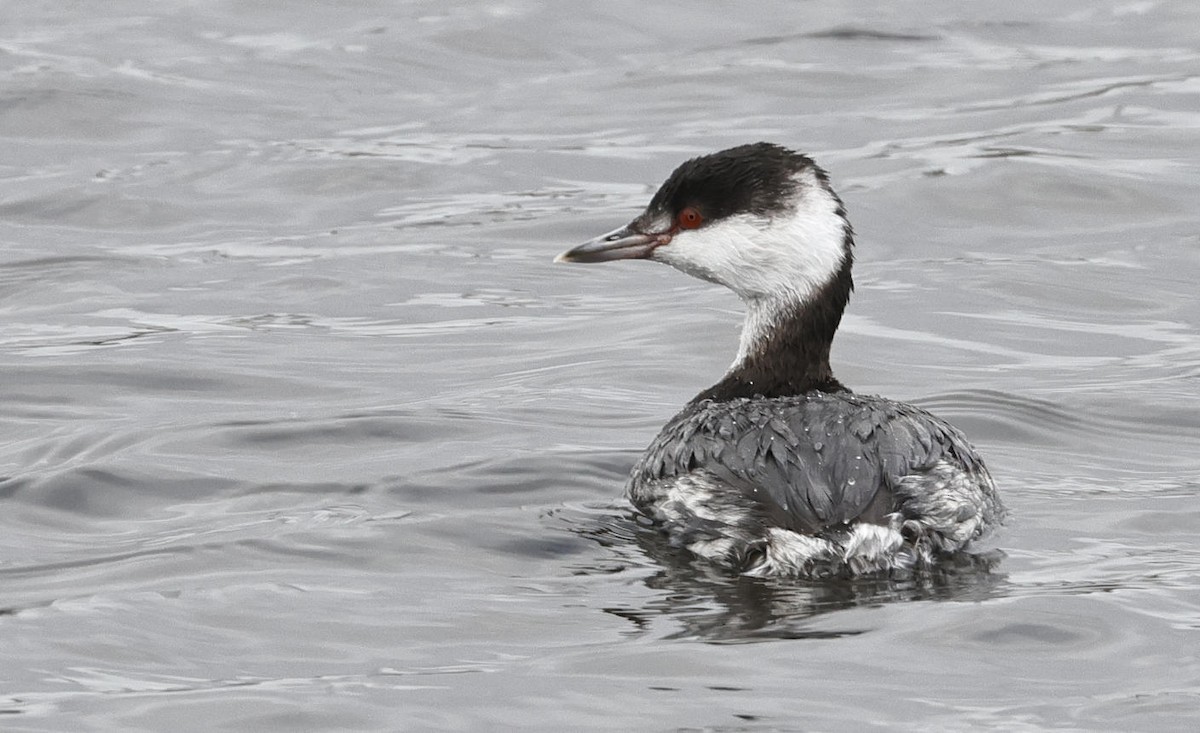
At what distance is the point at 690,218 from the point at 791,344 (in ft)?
1.86

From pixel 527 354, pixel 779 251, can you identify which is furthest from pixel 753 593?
pixel 527 354

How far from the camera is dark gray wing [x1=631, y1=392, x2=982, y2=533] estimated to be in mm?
6363

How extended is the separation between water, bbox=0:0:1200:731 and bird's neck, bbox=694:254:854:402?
0.65 meters

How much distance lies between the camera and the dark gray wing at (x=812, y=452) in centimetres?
636

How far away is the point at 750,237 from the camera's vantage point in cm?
749

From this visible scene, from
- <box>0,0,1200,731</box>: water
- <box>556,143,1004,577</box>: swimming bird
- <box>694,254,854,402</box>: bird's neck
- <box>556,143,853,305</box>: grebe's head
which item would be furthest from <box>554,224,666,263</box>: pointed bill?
<box>0,0,1200,731</box>: water

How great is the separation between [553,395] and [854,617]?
3164 mm

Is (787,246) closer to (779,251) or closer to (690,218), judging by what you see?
(779,251)

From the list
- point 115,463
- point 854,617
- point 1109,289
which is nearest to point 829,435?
point 854,617

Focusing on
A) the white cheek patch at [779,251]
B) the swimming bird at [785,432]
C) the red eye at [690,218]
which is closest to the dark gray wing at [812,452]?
the swimming bird at [785,432]

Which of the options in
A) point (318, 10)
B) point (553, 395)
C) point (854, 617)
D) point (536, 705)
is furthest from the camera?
point (318, 10)

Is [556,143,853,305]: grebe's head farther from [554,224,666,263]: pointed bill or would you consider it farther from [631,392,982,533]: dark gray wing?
[631,392,982,533]: dark gray wing

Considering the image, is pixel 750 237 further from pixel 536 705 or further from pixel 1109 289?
pixel 1109 289

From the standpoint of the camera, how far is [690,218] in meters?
7.62
